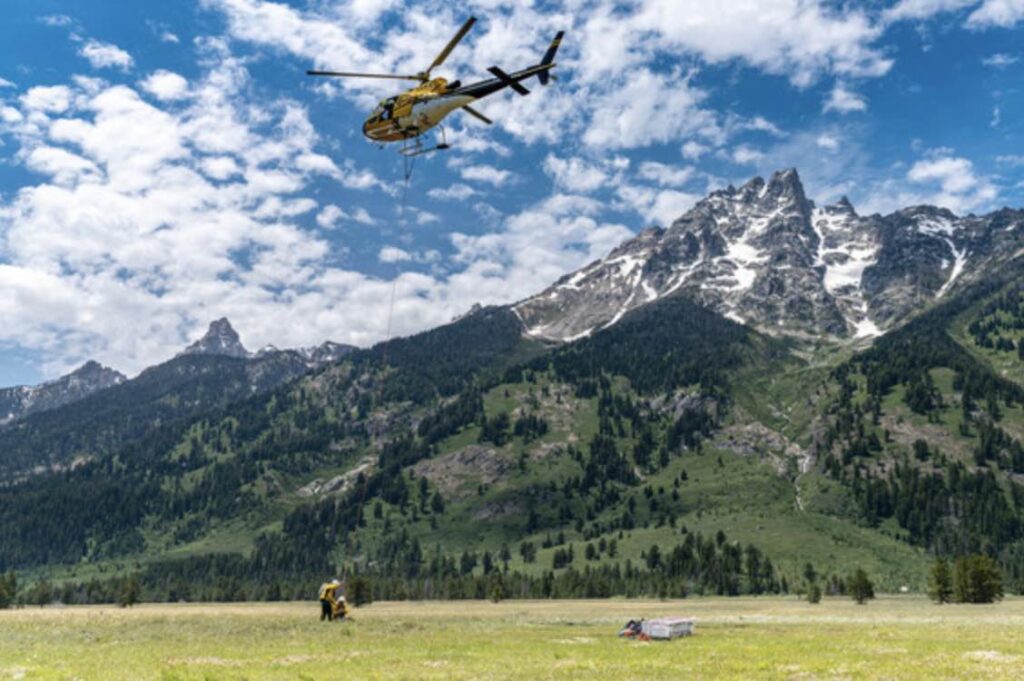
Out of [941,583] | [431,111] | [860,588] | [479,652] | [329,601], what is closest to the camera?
[479,652]

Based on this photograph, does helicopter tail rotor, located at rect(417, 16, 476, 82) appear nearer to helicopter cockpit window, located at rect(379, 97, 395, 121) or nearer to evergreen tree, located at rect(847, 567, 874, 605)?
helicopter cockpit window, located at rect(379, 97, 395, 121)

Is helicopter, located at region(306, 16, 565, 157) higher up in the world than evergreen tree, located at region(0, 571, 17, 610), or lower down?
higher up

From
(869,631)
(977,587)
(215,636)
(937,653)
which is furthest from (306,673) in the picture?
(977,587)

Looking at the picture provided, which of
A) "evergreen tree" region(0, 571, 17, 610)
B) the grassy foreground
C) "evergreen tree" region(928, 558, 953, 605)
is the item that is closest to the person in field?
the grassy foreground

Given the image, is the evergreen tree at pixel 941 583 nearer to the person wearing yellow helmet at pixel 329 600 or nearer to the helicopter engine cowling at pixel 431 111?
the person wearing yellow helmet at pixel 329 600

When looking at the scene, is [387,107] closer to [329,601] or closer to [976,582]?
[329,601]

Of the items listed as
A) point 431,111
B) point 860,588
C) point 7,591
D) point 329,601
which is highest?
point 431,111

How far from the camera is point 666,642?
46688 millimetres

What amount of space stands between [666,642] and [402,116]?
135 ft

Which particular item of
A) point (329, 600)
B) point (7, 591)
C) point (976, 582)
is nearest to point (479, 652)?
→ point (329, 600)

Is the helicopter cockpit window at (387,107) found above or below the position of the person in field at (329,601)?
above

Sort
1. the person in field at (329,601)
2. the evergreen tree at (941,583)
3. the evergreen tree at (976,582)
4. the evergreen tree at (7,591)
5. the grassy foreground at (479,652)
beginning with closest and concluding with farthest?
the grassy foreground at (479,652) < the person in field at (329,601) < the evergreen tree at (976,582) < the evergreen tree at (941,583) < the evergreen tree at (7,591)

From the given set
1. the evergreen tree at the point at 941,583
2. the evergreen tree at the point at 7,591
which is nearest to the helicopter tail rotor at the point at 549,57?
the evergreen tree at the point at 941,583

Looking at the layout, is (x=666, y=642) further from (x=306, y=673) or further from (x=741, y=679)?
(x=306, y=673)
